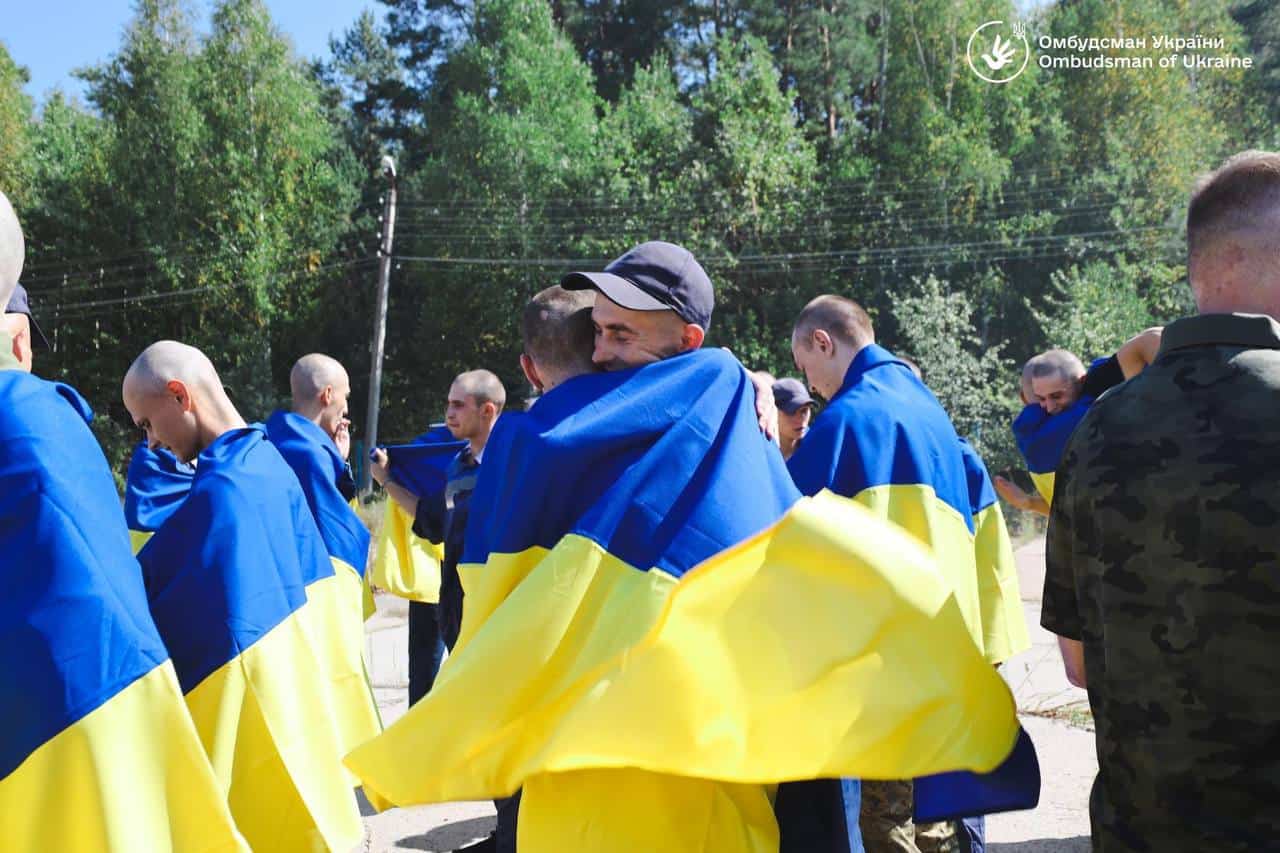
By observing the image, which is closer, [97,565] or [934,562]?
[97,565]

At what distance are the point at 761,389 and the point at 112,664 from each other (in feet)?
6.90

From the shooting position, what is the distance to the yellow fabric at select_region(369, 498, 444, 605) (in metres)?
7.88

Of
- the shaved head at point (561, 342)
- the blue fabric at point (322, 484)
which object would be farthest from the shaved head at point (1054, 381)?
the shaved head at point (561, 342)

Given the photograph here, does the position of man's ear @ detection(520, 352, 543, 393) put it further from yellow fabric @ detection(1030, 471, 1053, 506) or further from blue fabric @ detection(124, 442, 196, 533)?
yellow fabric @ detection(1030, 471, 1053, 506)

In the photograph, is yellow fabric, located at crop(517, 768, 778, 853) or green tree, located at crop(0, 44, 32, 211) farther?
green tree, located at crop(0, 44, 32, 211)

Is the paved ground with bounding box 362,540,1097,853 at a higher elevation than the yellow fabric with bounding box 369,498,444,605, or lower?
lower

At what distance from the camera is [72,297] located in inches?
1551

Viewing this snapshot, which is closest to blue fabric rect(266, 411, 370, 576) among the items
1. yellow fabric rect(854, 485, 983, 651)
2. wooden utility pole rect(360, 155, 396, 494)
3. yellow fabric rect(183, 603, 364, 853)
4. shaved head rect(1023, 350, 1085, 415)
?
yellow fabric rect(183, 603, 364, 853)

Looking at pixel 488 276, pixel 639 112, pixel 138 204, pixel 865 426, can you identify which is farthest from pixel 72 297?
pixel 865 426

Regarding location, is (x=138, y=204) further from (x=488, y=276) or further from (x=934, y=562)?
(x=934, y=562)

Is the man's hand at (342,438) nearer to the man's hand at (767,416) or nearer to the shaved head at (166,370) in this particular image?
the shaved head at (166,370)

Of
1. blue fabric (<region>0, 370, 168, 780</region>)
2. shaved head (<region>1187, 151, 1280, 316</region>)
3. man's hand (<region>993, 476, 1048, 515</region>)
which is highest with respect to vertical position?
shaved head (<region>1187, 151, 1280, 316</region>)

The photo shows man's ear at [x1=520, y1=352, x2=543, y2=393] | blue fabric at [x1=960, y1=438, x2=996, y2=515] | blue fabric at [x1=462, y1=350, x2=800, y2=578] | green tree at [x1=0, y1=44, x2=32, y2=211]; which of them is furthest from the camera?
green tree at [x1=0, y1=44, x2=32, y2=211]

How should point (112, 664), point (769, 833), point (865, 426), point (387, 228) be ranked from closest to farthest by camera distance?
point (112, 664), point (769, 833), point (865, 426), point (387, 228)
